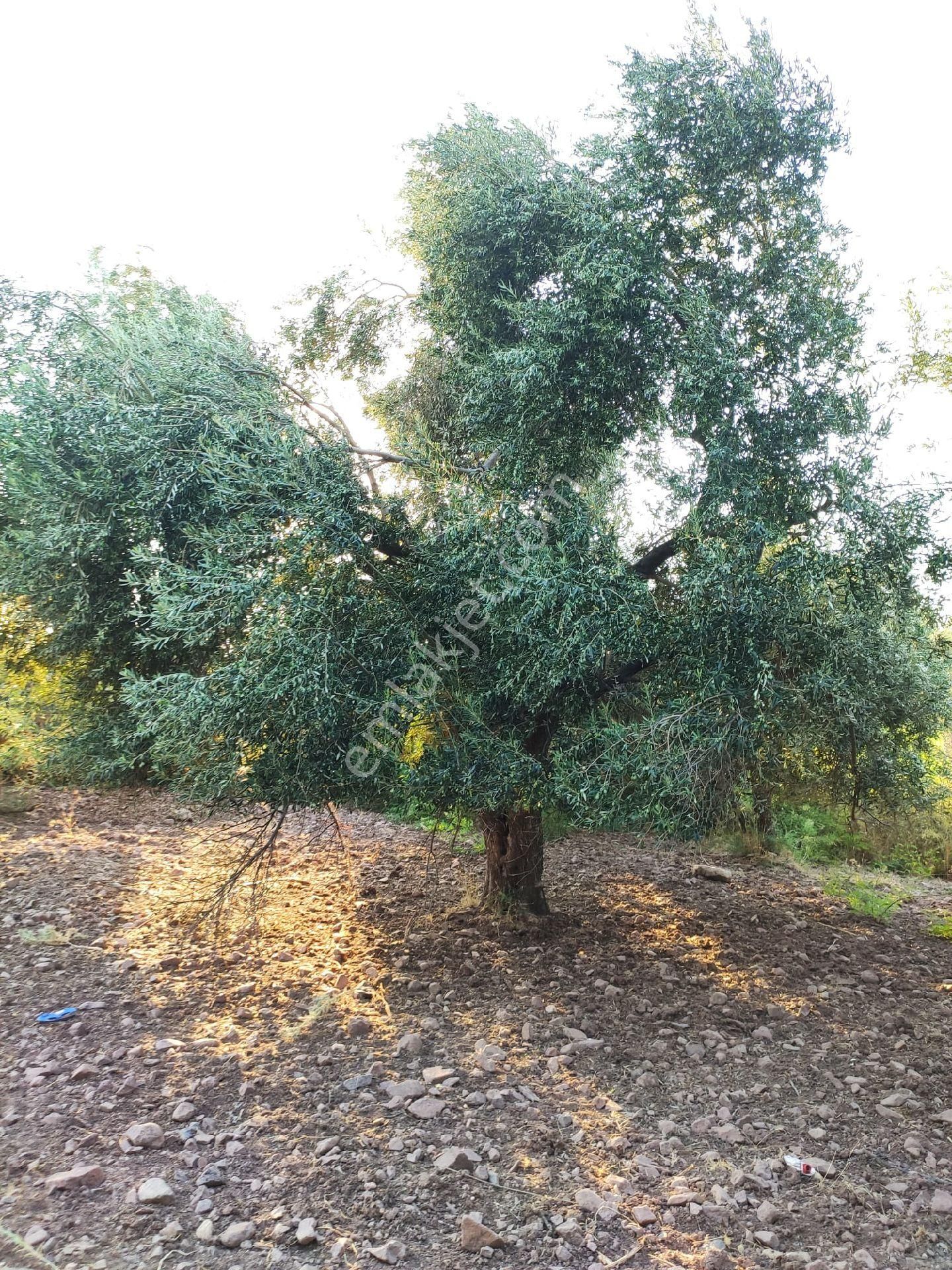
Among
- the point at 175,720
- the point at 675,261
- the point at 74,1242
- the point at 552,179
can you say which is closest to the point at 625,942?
the point at 175,720

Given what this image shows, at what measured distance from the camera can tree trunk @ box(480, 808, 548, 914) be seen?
723 centimetres

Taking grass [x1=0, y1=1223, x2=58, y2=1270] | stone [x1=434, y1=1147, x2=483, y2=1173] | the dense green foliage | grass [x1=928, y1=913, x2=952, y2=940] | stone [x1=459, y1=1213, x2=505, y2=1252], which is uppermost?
the dense green foliage

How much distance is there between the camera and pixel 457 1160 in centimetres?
420

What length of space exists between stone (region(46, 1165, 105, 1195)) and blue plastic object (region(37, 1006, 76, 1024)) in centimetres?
170

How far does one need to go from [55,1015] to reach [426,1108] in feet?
8.29

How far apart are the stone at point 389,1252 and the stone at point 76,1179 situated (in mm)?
1304

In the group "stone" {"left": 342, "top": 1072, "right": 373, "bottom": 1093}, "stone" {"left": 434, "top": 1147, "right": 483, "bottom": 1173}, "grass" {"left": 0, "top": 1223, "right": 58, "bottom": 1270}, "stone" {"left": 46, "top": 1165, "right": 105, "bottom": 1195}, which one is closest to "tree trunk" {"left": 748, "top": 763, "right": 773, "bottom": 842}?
"stone" {"left": 434, "top": 1147, "right": 483, "bottom": 1173}

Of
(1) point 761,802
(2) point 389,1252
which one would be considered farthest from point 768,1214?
(1) point 761,802

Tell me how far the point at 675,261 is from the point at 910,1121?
5512 millimetres

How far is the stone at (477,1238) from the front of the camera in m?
3.64

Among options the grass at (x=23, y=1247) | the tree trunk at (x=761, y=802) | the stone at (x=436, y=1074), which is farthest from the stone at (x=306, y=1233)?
the tree trunk at (x=761, y=802)

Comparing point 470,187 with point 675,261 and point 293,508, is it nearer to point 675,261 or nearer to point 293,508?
point 675,261

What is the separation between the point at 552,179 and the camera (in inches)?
250

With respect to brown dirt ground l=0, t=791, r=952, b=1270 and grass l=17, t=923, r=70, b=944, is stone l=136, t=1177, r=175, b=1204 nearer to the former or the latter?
brown dirt ground l=0, t=791, r=952, b=1270
